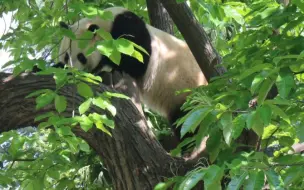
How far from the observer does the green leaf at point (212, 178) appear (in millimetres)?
1816

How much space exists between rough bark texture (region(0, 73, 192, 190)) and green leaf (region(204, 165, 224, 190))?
1199mm

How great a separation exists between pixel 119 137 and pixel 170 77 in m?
1.71

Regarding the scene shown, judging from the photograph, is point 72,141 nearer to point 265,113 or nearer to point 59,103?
point 59,103

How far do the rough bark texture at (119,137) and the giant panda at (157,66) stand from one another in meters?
1.27

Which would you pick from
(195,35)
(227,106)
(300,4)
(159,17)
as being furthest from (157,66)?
(227,106)

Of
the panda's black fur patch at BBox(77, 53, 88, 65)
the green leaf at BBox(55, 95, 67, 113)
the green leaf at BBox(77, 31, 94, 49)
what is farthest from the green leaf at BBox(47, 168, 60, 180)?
the panda's black fur patch at BBox(77, 53, 88, 65)

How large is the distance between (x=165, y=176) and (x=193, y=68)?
5.71ft

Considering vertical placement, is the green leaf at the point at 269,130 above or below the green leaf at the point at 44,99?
below

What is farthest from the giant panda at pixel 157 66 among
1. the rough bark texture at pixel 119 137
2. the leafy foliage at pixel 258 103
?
the rough bark texture at pixel 119 137

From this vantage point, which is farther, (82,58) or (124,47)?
(82,58)

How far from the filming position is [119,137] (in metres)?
3.04

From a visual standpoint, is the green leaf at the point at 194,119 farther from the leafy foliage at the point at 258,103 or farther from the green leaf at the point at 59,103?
the green leaf at the point at 59,103

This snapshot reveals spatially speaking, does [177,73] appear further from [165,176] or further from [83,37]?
[83,37]

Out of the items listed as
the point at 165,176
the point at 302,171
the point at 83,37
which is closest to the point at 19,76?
the point at 83,37
